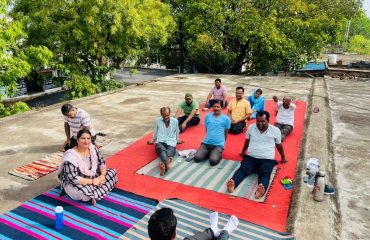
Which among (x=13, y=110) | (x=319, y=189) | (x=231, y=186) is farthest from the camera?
(x=13, y=110)

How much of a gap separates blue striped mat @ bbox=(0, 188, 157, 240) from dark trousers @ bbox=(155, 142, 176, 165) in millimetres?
1158

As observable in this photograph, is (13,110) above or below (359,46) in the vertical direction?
below

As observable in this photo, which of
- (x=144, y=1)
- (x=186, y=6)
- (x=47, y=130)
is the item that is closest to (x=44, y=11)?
(x=144, y=1)

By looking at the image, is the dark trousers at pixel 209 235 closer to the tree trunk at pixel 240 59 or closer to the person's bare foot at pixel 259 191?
the person's bare foot at pixel 259 191

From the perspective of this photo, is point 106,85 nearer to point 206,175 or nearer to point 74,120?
point 74,120

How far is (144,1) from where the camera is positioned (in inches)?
685

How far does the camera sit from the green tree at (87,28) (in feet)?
48.2

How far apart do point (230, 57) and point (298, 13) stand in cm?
511

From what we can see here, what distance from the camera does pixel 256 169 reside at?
560 cm

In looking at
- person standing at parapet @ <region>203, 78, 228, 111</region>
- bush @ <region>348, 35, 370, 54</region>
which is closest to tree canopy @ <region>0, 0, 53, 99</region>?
person standing at parapet @ <region>203, 78, 228, 111</region>

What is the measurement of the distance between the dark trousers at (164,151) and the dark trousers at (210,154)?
486 millimetres

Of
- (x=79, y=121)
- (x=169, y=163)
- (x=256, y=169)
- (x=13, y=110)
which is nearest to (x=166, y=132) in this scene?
(x=169, y=163)

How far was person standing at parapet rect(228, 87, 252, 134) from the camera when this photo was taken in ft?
26.0

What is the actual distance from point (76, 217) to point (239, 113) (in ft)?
15.6
